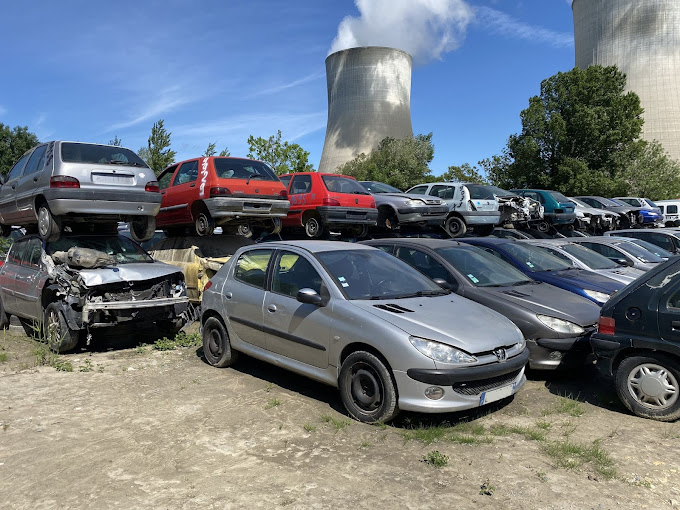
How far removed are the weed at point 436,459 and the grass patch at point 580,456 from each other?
2.62 ft

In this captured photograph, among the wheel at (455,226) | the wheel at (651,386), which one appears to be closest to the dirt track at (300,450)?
the wheel at (651,386)

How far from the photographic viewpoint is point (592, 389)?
5660mm

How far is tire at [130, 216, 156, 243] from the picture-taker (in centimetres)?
908

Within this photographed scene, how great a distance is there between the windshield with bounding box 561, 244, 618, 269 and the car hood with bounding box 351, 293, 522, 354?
15.4 ft

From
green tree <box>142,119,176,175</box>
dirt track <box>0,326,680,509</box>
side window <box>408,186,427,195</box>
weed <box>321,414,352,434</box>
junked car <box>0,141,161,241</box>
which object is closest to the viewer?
dirt track <box>0,326,680,509</box>

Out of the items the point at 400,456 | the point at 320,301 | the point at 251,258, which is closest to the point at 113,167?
the point at 251,258

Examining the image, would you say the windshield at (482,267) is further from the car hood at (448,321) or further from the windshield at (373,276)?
the car hood at (448,321)

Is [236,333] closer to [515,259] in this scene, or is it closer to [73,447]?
[73,447]

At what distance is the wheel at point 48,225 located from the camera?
7.90 metres

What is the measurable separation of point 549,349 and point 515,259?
2.23 meters

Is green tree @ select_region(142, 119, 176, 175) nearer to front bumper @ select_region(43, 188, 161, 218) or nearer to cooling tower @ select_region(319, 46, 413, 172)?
front bumper @ select_region(43, 188, 161, 218)

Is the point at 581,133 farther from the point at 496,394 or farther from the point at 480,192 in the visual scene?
the point at 496,394

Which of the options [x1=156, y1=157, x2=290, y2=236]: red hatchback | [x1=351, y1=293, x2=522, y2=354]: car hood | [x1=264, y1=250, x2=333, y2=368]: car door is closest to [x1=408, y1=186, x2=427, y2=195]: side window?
[x1=156, y1=157, x2=290, y2=236]: red hatchback

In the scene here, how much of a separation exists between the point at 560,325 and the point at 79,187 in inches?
264
